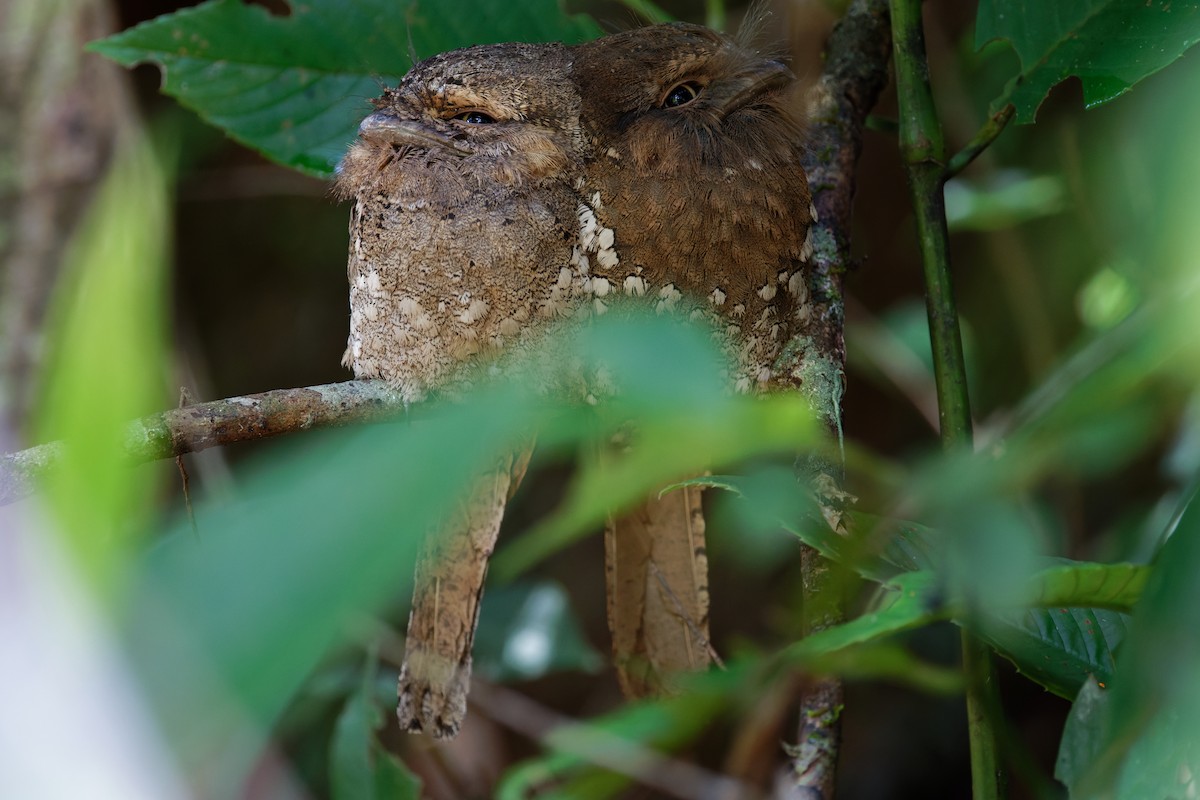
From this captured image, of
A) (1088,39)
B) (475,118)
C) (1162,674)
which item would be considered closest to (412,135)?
(475,118)

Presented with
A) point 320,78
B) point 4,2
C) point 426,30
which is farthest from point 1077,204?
point 4,2

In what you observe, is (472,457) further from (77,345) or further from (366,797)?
(366,797)

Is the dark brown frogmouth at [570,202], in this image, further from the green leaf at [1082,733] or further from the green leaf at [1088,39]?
the green leaf at [1082,733]

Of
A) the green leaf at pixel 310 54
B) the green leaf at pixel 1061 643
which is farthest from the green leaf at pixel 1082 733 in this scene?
the green leaf at pixel 310 54

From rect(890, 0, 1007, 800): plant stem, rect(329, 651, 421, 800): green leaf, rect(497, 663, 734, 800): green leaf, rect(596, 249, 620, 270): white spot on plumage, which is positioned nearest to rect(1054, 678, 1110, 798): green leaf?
rect(890, 0, 1007, 800): plant stem

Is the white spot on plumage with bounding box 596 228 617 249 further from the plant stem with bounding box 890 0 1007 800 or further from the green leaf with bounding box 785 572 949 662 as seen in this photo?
the green leaf with bounding box 785 572 949 662

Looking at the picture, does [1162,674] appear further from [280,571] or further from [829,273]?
[829,273]
